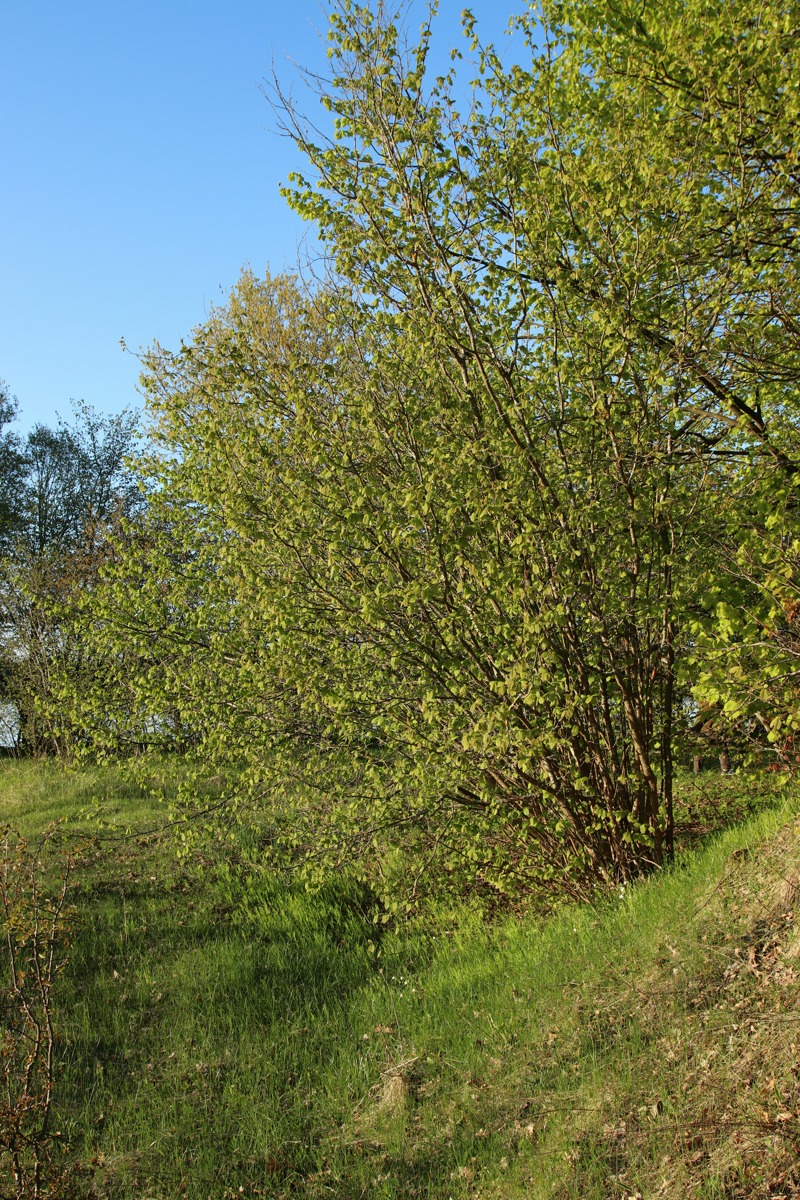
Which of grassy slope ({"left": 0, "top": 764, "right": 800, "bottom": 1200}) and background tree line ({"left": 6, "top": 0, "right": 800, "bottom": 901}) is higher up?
background tree line ({"left": 6, "top": 0, "right": 800, "bottom": 901})

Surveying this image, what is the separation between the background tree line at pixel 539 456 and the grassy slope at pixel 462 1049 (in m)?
0.79

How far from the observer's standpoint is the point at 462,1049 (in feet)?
16.0

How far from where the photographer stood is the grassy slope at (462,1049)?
354 centimetres

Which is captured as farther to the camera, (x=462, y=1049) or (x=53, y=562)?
(x=53, y=562)

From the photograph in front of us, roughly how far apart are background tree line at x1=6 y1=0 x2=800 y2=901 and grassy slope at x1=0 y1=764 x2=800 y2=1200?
79 cm

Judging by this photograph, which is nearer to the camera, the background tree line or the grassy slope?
the grassy slope

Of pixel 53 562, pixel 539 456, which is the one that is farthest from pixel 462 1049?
pixel 53 562

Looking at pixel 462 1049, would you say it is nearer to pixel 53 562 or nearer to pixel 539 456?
pixel 539 456

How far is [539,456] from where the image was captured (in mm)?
5281

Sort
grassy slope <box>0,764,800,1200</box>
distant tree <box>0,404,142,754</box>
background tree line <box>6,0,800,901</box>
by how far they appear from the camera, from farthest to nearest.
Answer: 1. distant tree <box>0,404,142,754</box>
2. background tree line <box>6,0,800,901</box>
3. grassy slope <box>0,764,800,1200</box>

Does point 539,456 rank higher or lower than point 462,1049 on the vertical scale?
higher


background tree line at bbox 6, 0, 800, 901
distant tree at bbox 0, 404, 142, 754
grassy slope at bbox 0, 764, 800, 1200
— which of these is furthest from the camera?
distant tree at bbox 0, 404, 142, 754

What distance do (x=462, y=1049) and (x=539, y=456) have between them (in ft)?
11.6

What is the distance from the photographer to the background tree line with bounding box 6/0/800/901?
5.09 meters
